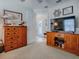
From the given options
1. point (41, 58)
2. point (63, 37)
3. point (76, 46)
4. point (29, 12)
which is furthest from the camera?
point (29, 12)

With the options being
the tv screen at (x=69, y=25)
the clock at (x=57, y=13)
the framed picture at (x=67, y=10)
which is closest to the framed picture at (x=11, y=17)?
the clock at (x=57, y=13)

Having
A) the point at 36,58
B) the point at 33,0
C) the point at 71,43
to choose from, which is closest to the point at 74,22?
the point at 71,43

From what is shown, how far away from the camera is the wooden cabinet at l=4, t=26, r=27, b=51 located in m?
4.86

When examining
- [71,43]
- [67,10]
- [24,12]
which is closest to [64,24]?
[67,10]

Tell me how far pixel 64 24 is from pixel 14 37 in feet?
8.61

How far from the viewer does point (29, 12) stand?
7.22m

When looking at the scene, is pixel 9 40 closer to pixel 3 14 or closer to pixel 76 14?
pixel 3 14

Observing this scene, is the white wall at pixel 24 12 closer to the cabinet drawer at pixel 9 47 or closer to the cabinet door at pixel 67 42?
the cabinet drawer at pixel 9 47

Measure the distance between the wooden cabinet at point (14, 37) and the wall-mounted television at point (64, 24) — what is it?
1.84m

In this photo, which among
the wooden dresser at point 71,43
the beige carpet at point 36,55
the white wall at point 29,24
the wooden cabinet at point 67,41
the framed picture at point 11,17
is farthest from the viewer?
the white wall at point 29,24

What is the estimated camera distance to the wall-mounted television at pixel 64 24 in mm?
5346

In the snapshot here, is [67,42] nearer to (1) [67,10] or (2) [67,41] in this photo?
(2) [67,41]

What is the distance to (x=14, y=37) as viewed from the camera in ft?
17.4

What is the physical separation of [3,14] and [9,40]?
134cm
